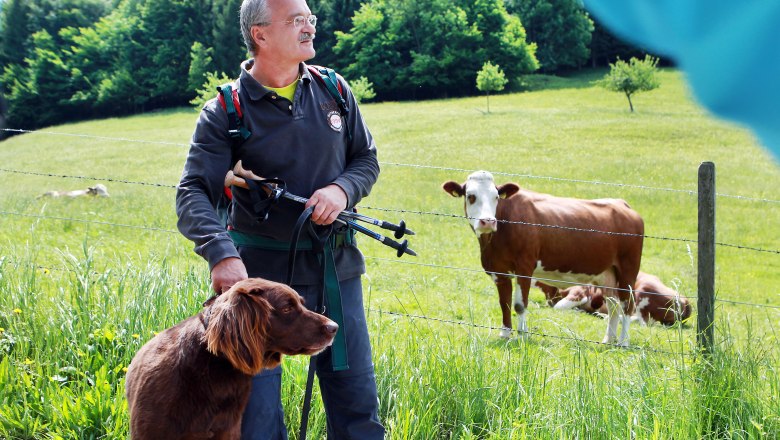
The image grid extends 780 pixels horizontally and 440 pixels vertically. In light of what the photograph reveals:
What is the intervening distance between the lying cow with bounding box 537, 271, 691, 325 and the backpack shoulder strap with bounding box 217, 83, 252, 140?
21.4 ft

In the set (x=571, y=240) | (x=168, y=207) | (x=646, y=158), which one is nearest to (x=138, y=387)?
(x=571, y=240)

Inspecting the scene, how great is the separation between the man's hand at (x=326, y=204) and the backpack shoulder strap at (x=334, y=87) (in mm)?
328

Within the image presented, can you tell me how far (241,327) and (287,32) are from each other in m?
1.05

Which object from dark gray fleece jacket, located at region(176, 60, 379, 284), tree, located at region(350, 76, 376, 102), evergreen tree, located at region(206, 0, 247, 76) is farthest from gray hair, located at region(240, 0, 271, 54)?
evergreen tree, located at region(206, 0, 247, 76)

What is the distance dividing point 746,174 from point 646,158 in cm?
335

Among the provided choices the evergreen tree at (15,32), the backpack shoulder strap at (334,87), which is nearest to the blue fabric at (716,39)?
the backpack shoulder strap at (334,87)

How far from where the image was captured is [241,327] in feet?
7.46

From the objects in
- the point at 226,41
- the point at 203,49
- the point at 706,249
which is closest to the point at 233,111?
the point at 706,249

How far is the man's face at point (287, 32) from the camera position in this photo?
272cm

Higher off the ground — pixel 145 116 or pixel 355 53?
pixel 355 53

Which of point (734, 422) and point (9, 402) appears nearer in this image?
point (734, 422)

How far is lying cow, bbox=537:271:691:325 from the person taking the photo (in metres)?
8.75

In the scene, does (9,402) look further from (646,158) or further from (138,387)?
(646,158)

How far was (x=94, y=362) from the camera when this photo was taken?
4250mm
